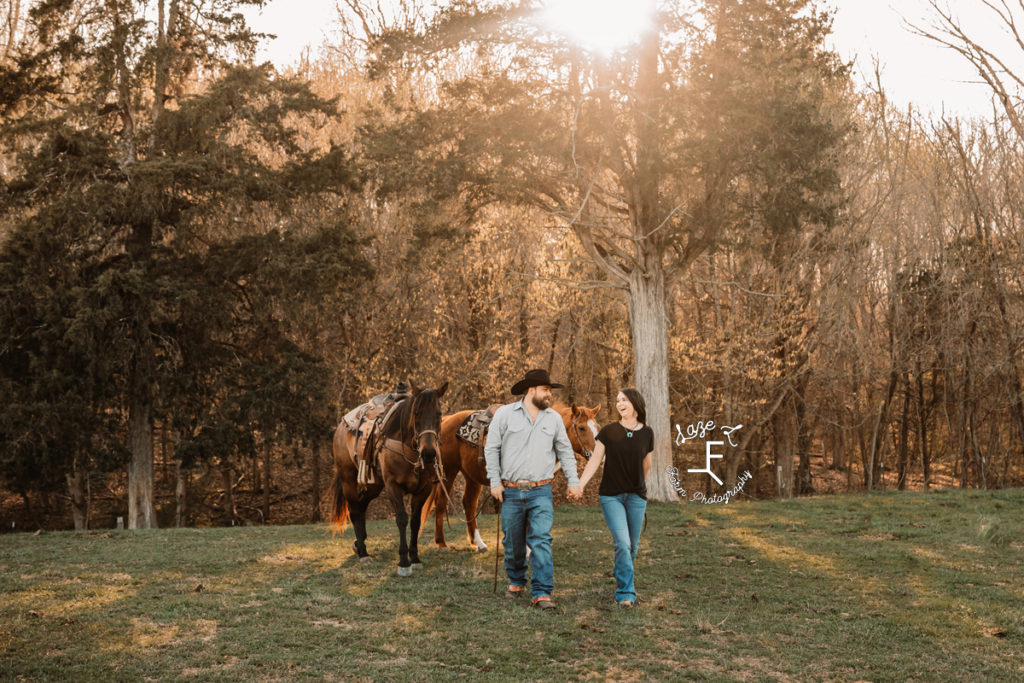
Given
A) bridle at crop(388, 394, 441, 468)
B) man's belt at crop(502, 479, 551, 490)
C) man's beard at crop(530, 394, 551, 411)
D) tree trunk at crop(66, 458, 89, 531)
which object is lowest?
tree trunk at crop(66, 458, 89, 531)

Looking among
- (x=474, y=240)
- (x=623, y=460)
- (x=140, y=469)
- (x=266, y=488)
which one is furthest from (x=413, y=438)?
(x=266, y=488)

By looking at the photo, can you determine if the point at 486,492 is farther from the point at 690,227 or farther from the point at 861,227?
the point at 861,227

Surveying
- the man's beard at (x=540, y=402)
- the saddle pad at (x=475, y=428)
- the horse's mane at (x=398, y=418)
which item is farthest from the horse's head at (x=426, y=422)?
the man's beard at (x=540, y=402)

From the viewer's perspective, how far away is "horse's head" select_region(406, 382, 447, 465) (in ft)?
28.0

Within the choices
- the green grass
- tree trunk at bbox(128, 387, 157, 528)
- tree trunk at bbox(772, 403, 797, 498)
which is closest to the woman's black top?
the green grass

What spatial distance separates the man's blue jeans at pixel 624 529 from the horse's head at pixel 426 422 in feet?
6.64

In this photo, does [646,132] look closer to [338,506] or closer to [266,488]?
[338,506]

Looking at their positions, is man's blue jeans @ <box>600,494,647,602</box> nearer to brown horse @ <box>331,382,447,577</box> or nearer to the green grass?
the green grass

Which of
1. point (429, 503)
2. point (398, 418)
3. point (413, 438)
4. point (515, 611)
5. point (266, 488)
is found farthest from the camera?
point (266, 488)

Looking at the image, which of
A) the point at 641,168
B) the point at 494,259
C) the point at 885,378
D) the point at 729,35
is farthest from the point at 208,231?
the point at 885,378

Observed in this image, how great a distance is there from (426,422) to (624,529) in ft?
8.20

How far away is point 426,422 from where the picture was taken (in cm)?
877

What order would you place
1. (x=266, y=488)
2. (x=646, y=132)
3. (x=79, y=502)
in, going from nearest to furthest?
(x=646, y=132), (x=79, y=502), (x=266, y=488)

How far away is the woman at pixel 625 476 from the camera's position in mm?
7258
